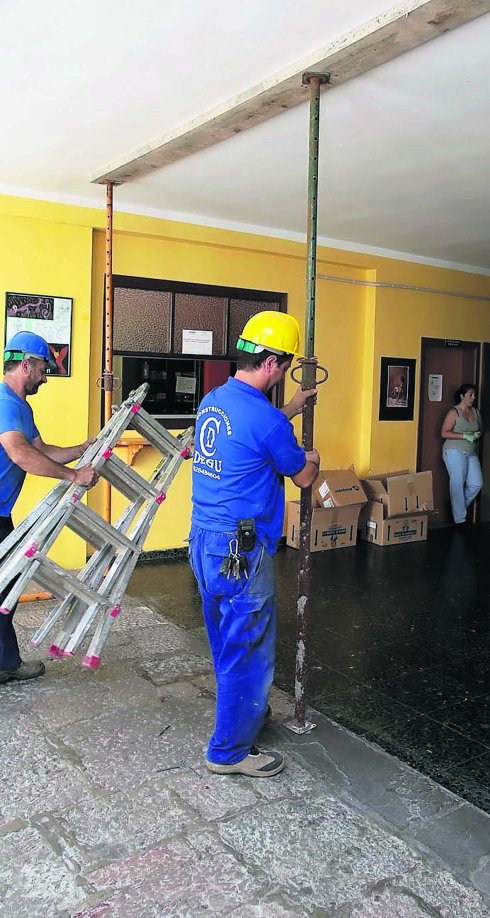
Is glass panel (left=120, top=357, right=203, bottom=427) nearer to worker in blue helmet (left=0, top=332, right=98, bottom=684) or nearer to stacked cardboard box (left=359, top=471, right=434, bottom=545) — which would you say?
stacked cardboard box (left=359, top=471, right=434, bottom=545)

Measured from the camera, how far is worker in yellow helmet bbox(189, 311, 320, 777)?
9.20ft

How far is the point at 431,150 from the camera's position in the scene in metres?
4.29

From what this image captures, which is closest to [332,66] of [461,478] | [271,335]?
[271,335]

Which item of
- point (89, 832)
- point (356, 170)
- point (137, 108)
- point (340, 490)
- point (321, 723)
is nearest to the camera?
point (89, 832)

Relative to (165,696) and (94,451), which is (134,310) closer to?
(94,451)

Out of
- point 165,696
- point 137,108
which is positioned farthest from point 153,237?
point 165,696

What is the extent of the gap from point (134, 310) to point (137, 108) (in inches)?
95.5

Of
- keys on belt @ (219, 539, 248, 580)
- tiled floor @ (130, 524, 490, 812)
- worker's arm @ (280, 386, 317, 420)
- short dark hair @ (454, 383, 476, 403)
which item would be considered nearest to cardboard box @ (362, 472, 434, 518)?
tiled floor @ (130, 524, 490, 812)

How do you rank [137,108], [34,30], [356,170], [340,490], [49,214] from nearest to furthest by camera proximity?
[34,30]
[137,108]
[356,170]
[49,214]
[340,490]

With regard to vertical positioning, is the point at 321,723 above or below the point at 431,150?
below

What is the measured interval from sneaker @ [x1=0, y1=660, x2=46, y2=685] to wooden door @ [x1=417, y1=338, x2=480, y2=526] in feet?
17.9

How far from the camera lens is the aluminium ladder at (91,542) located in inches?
117

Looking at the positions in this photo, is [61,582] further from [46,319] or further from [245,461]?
[46,319]

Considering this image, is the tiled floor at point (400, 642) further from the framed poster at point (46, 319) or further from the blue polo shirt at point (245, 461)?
the framed poster at point (46, 319)
